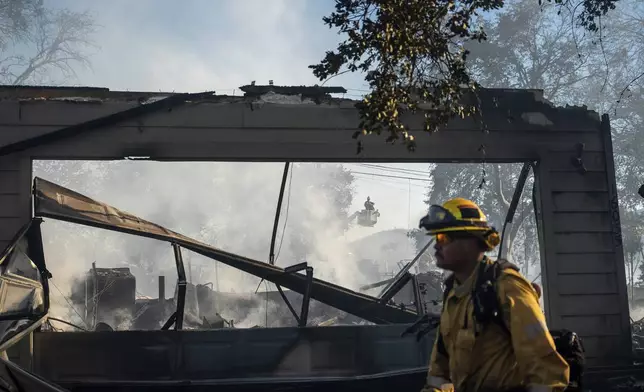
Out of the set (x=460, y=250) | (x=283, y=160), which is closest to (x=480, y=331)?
(x=460, y=250)

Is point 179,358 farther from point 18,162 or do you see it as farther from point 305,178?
point 305,178

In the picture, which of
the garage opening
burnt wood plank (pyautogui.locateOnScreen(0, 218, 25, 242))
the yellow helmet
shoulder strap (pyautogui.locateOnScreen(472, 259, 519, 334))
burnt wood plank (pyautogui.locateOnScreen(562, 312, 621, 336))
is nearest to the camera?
shoulder strap (pyautogui.locateOnScreen(472, 259, 519, 334))

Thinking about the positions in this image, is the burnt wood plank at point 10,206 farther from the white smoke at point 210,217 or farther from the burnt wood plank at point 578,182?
the white smoke at point 210,217

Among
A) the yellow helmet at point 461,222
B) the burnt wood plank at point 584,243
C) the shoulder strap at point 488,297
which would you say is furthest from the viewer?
the burnt wood plank at point 584,243

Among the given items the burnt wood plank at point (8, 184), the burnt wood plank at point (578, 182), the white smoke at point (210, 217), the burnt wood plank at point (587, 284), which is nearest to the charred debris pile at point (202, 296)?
the burnt wood plank at point (8, 184)

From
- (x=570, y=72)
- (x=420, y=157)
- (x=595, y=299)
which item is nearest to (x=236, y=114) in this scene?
(x=420, y=157)

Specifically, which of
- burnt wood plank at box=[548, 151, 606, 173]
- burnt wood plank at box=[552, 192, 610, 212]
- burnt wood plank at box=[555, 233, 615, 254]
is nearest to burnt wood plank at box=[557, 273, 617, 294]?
burnt wood plank at box=[555, 233, 615, 254]

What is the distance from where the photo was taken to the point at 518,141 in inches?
354

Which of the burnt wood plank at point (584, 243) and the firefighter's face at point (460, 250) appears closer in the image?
the firefighter's face at point (460, 250)

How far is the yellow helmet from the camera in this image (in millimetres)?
2816

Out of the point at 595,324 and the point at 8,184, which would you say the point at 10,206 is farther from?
the point at 595,324

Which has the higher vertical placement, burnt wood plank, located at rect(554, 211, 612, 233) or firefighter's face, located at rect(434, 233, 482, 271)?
burnt wood plank, located at rect(554, 211, 612, 233)

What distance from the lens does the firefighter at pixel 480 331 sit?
243 cm

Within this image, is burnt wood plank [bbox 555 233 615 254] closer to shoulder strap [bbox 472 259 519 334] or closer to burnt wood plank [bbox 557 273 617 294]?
burnt wood plank [bbox 557 273 617 294]
